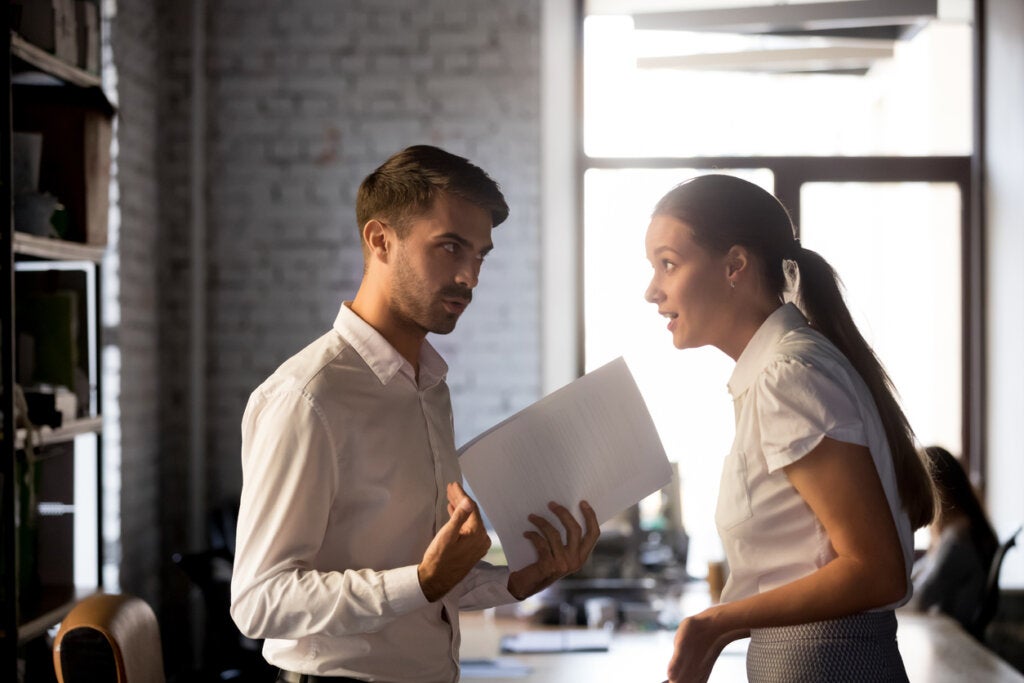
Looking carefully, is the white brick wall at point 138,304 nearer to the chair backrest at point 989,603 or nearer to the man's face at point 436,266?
the man's face at point 436,266

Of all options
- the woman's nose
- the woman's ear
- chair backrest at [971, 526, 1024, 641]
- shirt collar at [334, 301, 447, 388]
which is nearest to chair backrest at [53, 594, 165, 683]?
shirt collar at [334, 301, 447, 388]

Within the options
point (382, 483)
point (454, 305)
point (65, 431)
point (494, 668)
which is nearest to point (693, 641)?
point (382, 483)

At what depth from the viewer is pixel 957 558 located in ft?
12.0

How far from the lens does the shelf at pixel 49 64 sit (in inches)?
106

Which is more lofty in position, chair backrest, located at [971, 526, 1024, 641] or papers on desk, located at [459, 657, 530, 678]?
papers on desk, located at [459, 657, 530, 678]

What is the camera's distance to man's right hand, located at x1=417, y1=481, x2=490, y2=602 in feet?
4.50

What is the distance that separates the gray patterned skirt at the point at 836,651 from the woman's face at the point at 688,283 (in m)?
0.43

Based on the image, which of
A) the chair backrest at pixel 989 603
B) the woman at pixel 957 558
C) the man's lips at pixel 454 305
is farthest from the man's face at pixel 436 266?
the chair backrest at pixel 989 603

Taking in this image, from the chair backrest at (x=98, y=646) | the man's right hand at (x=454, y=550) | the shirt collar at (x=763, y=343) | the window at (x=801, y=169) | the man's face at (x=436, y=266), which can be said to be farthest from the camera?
the window at (x=801, y=169)

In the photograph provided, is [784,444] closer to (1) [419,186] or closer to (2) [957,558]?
(1) [419,186]

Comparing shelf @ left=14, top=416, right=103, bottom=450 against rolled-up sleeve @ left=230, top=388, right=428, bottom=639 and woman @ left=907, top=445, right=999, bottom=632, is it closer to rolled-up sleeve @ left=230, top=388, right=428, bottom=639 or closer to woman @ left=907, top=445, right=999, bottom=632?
rolled-up sleeve @ left=230, top=388, right=428, bottom=639

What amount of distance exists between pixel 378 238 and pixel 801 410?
689 millimetres

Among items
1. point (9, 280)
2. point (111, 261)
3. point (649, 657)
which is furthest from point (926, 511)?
point (111, 261)

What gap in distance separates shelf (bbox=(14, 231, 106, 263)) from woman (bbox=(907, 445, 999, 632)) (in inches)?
108
